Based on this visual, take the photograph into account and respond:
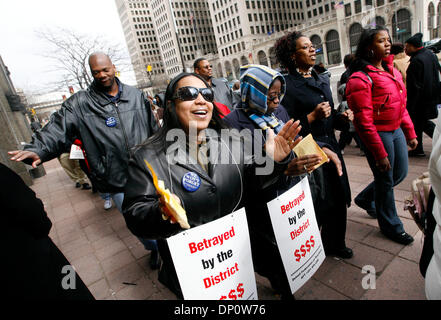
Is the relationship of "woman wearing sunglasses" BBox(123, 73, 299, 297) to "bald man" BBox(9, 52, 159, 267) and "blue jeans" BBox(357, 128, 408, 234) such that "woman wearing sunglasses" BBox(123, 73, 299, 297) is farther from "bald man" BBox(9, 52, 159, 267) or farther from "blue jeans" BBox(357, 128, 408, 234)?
"blue jeans" BBox(357, 128, 408, 234)

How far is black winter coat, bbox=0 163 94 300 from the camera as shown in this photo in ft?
3.78

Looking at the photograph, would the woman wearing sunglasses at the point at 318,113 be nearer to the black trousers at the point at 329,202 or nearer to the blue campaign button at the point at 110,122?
the black trousers at the point at 329,202

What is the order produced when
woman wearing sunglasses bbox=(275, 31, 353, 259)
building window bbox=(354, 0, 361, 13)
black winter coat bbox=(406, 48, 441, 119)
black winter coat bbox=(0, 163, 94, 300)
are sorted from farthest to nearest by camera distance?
building window bbox=(354, 0, 361, 13) → black winter coat bbox=(406, 48, 441, 119) → woman wearing sunglasses bbox=(275, 31, 353, 259) → black winter coat bbox=(0, 163, 94, 300)

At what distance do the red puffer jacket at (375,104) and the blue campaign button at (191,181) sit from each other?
178 cm

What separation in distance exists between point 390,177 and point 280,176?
1.45 meters

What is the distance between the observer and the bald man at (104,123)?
2.60 meters

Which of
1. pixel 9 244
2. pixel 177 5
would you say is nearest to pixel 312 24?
pixel 177 5

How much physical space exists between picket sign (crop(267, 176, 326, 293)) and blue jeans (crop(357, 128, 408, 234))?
3.82 ft

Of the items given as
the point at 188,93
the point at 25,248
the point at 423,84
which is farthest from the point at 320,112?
the point at 423,84

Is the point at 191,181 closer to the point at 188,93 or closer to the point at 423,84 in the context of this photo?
the point at 188,93

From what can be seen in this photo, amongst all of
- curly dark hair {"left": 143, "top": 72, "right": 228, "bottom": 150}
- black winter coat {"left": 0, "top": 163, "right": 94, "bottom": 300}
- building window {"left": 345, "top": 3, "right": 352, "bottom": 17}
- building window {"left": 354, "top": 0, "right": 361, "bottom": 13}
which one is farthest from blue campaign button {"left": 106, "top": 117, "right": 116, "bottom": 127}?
building window {"left": 345, "top": 3, "right": 352, "bottom": 17}

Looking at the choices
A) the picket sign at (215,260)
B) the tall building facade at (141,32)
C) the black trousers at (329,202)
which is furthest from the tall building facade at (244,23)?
the picket sign at (215,260)

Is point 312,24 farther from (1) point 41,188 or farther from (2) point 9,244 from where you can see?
(2) point 9,244
